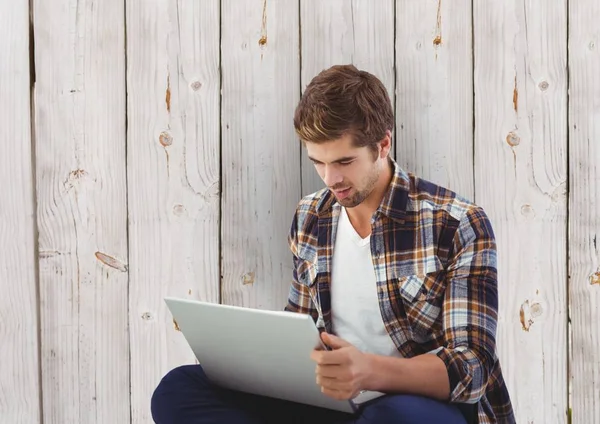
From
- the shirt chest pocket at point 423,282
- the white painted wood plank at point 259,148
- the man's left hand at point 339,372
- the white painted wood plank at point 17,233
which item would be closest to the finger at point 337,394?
the man's left hand at point 339,372

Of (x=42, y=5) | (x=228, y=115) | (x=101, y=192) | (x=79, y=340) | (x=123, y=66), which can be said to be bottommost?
(x=79, y=340)

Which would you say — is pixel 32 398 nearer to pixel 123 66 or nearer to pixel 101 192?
pixel 101 192

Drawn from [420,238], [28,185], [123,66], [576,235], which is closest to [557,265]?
[576,235]

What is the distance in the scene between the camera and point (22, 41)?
1.42 metres

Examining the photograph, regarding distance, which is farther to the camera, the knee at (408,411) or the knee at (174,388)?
the knee at (174,388)

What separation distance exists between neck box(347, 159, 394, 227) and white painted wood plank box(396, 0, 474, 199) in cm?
17

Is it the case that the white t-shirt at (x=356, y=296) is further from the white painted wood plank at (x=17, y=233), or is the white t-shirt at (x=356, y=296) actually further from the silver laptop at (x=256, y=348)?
the white painted wood plank at (x=17, y=233)

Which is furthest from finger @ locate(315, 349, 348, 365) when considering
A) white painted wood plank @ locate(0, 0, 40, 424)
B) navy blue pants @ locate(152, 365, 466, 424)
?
white painted wood plank @ locate(0, 0, 40, 424)

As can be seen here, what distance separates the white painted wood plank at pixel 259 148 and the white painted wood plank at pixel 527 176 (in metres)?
0.40

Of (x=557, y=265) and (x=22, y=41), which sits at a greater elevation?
(x=22, y=41)

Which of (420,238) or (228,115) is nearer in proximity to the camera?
(420,238)

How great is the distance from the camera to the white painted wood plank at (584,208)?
1366 mm

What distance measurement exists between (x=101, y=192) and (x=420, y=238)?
2.29 ft

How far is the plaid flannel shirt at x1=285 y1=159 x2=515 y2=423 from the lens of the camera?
1061 mm
